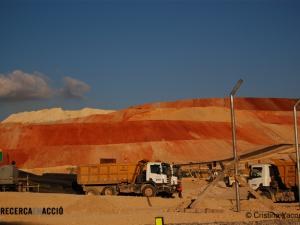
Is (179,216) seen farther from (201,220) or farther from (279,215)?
(279,215)

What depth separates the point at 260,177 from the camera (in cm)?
2894

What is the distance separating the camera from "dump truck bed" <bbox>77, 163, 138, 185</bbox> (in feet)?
105

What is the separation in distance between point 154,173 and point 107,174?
3311 mm

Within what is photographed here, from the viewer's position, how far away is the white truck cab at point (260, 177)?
94.4ft

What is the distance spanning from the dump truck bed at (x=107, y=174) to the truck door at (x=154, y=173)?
1.16 m

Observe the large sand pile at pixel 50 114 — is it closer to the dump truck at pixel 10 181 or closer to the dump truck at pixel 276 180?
the dump truck at pixel 10 181

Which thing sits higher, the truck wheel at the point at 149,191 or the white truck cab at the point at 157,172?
the white truck cab at the point at 157,172

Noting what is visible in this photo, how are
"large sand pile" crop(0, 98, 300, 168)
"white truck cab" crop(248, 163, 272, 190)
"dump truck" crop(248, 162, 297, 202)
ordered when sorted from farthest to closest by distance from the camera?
"large sand pile" crop(0, 98, 300, 168)
"white truck cab" crop(248, 163, 272, 190)
"dump truck" crop(248, 162, 297, 202)

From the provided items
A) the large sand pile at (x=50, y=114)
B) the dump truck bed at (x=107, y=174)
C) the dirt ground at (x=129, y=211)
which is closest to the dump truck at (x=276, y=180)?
the dirt ground at (x=129, y=211)

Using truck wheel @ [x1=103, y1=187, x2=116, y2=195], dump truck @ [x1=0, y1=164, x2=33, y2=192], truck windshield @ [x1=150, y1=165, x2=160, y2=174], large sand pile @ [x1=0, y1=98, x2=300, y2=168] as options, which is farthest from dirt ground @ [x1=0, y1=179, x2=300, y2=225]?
large sand pile @ [x1=0, y1=98, x2=300, y2=168]

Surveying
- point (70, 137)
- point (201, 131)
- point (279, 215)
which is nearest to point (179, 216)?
point (279, 215)

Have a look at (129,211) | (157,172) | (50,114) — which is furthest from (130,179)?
(50,114)

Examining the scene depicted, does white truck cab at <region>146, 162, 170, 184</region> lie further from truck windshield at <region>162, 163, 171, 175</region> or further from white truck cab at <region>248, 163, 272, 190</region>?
white truck cab at <region>248, 163, 272, 190</region>

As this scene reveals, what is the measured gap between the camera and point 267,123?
333 feet
